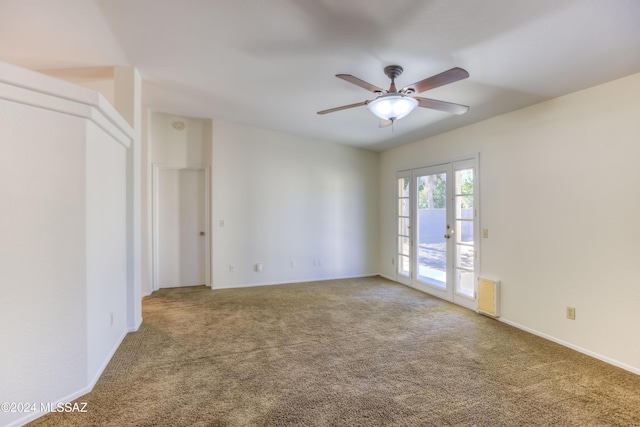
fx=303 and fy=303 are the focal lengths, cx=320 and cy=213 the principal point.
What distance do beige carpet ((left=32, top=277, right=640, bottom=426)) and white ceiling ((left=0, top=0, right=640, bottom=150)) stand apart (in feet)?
8.23

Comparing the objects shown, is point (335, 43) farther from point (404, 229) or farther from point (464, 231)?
point (404, 229)

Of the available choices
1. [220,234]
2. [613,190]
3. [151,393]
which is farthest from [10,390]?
[613,190]

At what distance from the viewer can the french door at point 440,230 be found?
417 cm

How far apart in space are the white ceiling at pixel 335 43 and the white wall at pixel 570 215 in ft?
0.97

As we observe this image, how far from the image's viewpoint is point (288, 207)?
18.2 feet

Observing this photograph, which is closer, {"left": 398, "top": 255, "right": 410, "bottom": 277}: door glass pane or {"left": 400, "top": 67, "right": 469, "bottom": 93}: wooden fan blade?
{"left": 400, "top": 67, "right": 469, "bottom": 93}: wooden fan blade

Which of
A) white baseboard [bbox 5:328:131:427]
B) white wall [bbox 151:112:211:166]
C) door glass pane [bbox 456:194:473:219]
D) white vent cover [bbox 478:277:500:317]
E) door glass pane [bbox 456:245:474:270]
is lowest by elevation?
white baseboard [bbox 5:328:131:427]

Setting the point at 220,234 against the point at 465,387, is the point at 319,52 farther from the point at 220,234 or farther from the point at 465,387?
the point at 220,234

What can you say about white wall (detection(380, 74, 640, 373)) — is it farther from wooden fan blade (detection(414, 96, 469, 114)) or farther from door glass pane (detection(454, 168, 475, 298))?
wooden fan blade (detection(414, 96, 469, 114))

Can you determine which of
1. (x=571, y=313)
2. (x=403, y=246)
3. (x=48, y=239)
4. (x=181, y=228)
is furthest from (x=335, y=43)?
(x=181, y=228)

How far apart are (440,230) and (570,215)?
179 centimetres

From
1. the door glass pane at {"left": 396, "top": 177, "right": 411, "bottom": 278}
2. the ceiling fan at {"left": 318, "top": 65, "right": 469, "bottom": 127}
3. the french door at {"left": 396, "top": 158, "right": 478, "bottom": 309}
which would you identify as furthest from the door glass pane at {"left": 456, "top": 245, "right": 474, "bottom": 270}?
the ceiling fan at {"left": 318, "top": 65, "right": 469, "bottom": 127}

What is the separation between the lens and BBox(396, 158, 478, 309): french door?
4.17 metres

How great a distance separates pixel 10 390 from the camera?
1.85 metres
